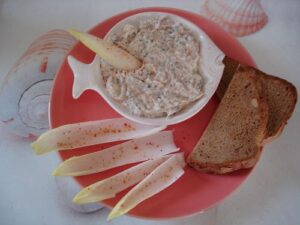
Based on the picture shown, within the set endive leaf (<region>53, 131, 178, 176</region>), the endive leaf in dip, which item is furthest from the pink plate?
the endive leaf in dip

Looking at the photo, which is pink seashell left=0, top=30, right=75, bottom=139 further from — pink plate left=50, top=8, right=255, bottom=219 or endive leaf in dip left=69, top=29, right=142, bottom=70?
endive leaf in dip left=69, top=29, right=142, bottom=70

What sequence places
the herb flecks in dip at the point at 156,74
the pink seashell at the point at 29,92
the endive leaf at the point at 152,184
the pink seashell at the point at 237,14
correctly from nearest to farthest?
the endive leaf at the point at 152,184, the herb flecks in dip at the point at 156,74, the pink seashell at the point at 29,92, the pink seashell at the point at 237,14

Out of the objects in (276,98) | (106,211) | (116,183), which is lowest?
(106,211)

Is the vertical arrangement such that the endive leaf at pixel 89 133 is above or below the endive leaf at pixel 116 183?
above

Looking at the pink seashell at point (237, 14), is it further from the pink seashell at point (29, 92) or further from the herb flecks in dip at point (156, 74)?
the pink seashell at point (29, 92)

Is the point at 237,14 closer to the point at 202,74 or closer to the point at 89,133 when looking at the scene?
the point at 202,74

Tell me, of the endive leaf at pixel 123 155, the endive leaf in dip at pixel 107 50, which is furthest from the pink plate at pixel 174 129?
the endive leaf in dip at pixel 107 50

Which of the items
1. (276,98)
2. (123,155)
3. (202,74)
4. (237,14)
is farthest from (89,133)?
(237,14)
